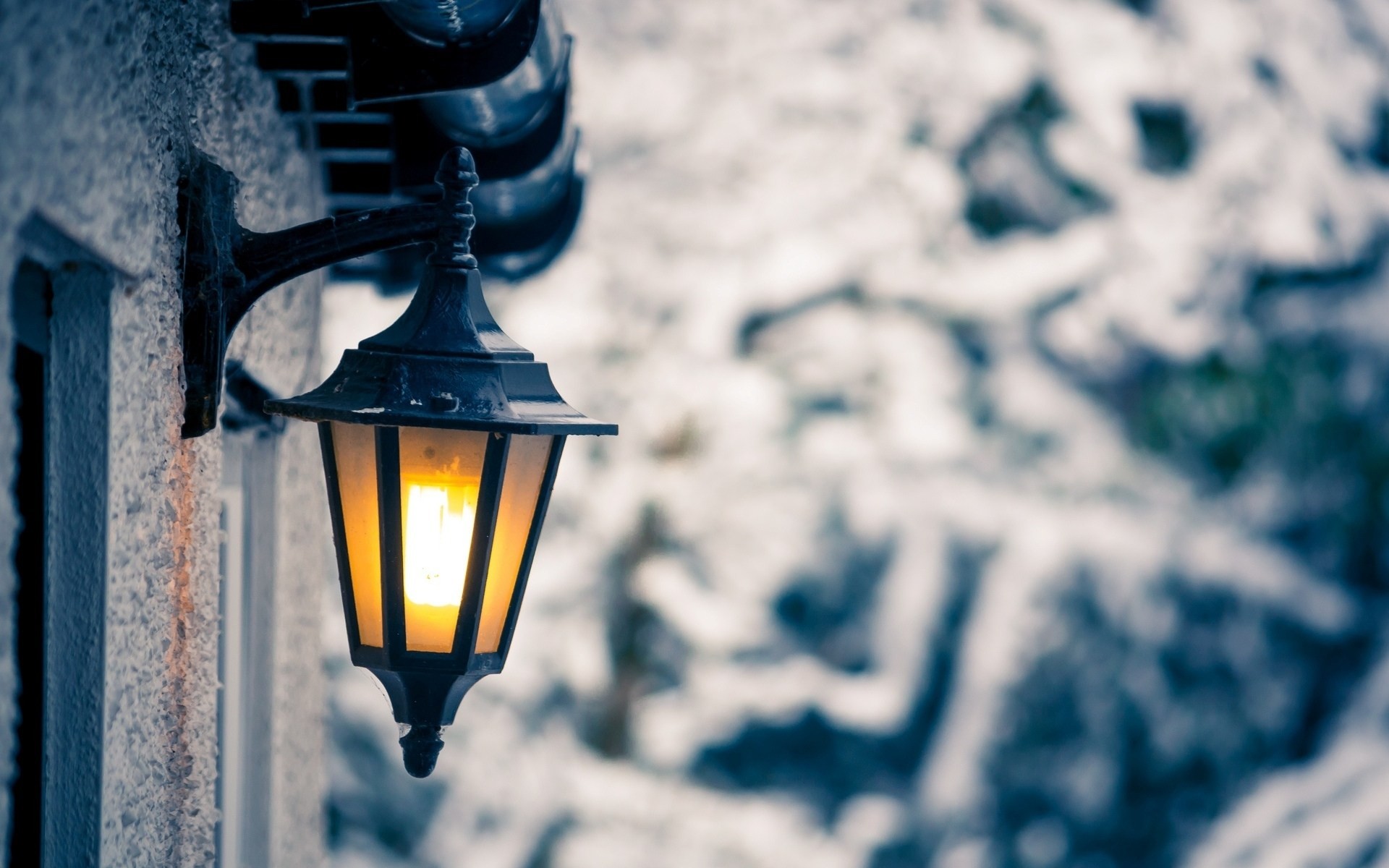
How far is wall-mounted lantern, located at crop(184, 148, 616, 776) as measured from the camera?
70.3 inches

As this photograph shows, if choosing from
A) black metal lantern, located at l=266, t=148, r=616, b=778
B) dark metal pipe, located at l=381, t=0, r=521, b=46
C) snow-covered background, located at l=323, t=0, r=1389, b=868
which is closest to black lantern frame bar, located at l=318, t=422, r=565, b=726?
black metal lantern, located at l=266, t=148, r=616, b=778

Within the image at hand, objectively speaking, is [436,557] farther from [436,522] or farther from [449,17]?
[449,17]

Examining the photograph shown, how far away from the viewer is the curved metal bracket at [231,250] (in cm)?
188

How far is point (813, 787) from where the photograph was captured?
8461 millimetres

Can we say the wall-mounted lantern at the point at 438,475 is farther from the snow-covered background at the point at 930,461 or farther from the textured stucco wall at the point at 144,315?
the snow-covered background at the point at 930,461

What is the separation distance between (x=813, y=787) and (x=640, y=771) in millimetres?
1223

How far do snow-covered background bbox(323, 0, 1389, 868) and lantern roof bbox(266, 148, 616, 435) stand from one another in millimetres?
5921

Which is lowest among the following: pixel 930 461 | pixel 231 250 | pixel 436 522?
pixel 436 522

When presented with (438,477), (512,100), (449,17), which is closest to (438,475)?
(438,477)

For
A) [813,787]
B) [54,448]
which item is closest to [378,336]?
[54,448]

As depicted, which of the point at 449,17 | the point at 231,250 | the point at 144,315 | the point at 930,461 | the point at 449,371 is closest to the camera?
the point at 144,315

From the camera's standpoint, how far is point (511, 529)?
1.92m

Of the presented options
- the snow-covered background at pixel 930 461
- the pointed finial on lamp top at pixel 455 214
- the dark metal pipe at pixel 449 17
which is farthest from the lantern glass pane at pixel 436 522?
the snow-covered background at pixel 930 461

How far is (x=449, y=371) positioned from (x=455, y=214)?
28cm
